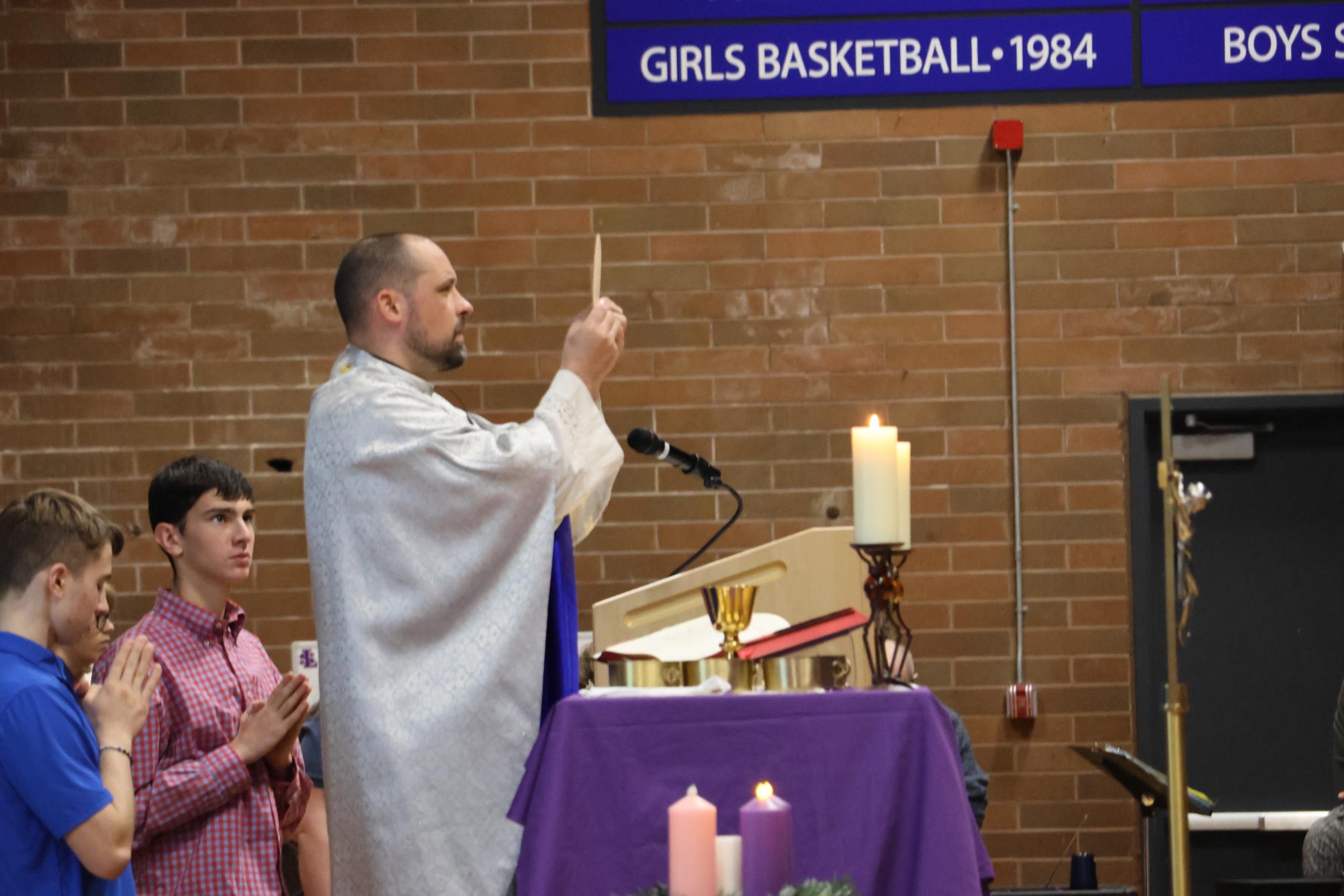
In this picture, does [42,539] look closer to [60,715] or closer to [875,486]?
[60,715]

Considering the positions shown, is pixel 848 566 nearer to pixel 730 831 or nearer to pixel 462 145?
pixel 730 831

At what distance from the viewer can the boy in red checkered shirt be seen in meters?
2.69

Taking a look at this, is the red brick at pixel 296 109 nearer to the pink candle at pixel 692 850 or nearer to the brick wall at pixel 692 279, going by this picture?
the brick wall at pixel 692 279

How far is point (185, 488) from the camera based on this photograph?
3.02 meters

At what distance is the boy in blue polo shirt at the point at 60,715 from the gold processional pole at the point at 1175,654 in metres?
1.53

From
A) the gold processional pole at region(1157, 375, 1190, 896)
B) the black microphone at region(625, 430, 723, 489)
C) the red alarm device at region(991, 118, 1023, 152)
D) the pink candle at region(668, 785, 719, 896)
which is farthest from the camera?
the red alarm device at region(991, 118, 1023, 152)

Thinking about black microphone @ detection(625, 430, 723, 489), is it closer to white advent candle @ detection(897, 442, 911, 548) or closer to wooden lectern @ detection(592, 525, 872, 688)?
Answer: wooden lectern @ detection(592, 525, 872, 688)

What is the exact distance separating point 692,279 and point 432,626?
2.68 meters

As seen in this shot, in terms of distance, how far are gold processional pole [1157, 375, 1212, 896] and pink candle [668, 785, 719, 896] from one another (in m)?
0.56

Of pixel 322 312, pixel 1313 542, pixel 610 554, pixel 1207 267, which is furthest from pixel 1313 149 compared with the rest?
pixel 322 312

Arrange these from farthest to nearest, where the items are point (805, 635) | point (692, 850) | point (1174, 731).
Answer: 1. point (805, 635)
2. point (692, 850)
3. point (1174, 731)

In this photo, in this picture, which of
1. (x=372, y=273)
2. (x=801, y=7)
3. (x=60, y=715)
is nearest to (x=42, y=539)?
(x=60, y=715)

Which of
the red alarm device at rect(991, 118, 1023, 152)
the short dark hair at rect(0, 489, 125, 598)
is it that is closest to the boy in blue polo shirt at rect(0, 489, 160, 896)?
the short dark hair at rect(0, 489, 125, 598)

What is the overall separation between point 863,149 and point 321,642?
296cm
